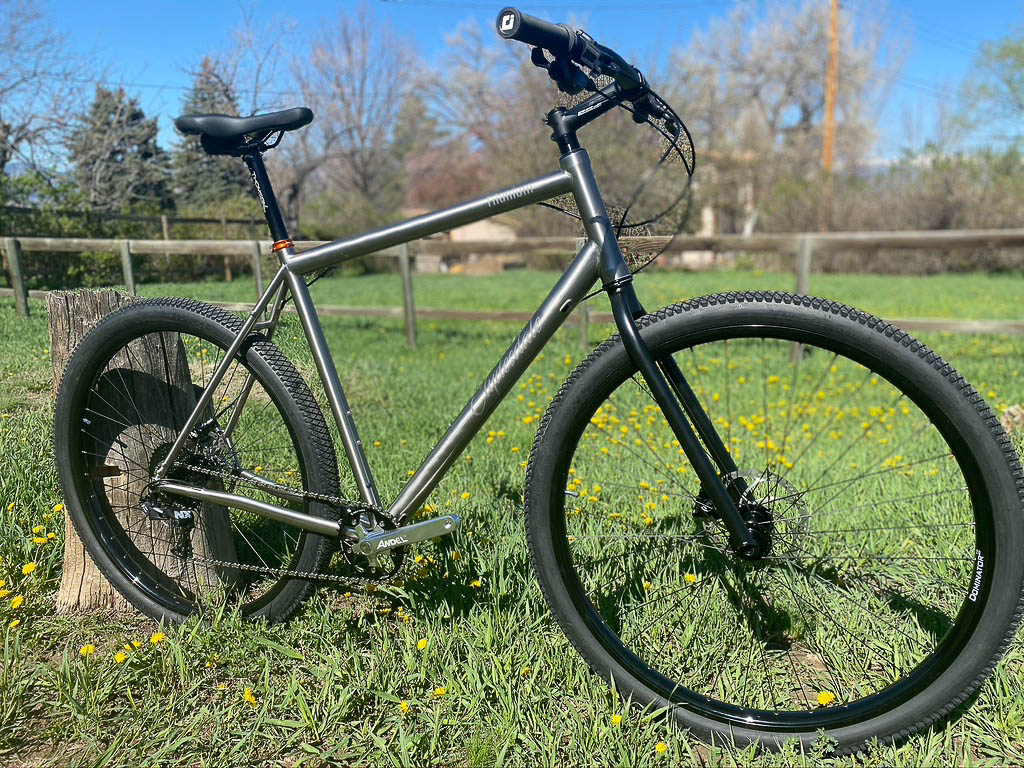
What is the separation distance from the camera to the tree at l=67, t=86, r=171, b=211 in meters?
2.83

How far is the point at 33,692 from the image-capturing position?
1.68 metres

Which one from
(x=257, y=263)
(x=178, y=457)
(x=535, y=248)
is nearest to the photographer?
(x=178, y=457)

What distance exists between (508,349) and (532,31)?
2.30 ft

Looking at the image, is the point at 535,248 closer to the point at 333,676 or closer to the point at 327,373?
the point at 327,373

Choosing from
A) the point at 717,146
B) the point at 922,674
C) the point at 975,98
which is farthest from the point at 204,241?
the point at 975,98

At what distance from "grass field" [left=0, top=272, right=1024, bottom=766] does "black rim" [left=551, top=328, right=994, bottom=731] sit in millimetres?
144

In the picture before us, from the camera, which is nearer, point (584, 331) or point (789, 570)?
point (789, 570)

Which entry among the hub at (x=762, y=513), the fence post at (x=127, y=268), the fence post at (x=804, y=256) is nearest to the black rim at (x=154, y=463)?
the fence post at (x=127, y=268)

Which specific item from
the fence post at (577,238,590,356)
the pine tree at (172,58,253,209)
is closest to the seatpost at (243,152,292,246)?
the pine tree at (172,58,253,209)

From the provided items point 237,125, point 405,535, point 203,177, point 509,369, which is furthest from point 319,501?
point 203,177

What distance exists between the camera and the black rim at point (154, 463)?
194cm

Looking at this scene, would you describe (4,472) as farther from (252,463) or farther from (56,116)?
(56,116)

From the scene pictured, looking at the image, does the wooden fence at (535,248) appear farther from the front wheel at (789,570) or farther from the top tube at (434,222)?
the front wheel at (789,570)

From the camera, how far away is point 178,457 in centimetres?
194
